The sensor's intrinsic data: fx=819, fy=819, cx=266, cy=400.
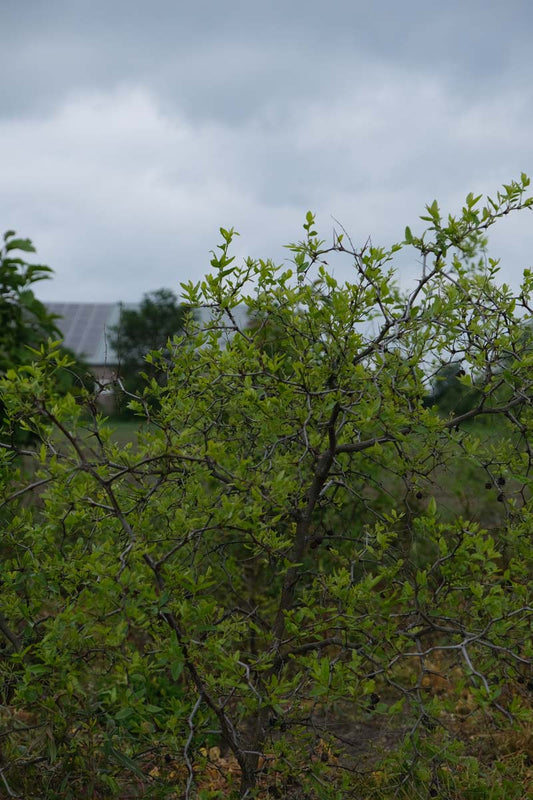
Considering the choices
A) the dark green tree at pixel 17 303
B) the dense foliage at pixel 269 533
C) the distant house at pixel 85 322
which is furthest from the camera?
the distant house at pixel 85 322

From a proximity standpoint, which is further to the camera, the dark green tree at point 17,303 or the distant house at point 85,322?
the distant house at point 85,322

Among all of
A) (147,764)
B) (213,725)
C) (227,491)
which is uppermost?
(227,491)

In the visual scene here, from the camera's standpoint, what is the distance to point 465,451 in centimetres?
329

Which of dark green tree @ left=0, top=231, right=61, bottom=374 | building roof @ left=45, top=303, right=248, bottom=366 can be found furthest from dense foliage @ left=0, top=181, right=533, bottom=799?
building roof @ left=45, top=303, right=248, bottom=366

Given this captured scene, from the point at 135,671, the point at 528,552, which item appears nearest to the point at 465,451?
the point at 528,552

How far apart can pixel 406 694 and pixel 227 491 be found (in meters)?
1.00

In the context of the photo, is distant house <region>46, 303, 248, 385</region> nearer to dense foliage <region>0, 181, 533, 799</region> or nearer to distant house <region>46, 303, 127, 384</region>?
distant house <region>46, 303, 127, 384</region>

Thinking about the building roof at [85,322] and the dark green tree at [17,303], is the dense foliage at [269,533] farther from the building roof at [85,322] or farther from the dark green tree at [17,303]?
the building roof at [85,322]

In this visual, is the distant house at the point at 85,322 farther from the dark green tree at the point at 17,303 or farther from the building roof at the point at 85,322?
the dark green tree at the point at 17,303

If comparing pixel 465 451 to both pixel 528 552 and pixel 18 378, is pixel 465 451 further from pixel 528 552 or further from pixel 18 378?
pixel 18 378

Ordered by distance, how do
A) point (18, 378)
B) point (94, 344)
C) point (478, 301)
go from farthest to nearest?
point (94, 344)
point (478, 301)
point (18, 378)

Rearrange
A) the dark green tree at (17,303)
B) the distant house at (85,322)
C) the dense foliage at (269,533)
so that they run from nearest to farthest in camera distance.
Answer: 1. the dense foliage at (269,533)
2. the dark green tree at (17,303)
3. the distant house at (85,322)

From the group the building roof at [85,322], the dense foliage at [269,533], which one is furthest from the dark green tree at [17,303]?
the building roof at [85,322]

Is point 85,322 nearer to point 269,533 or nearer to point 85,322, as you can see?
point 85,322
